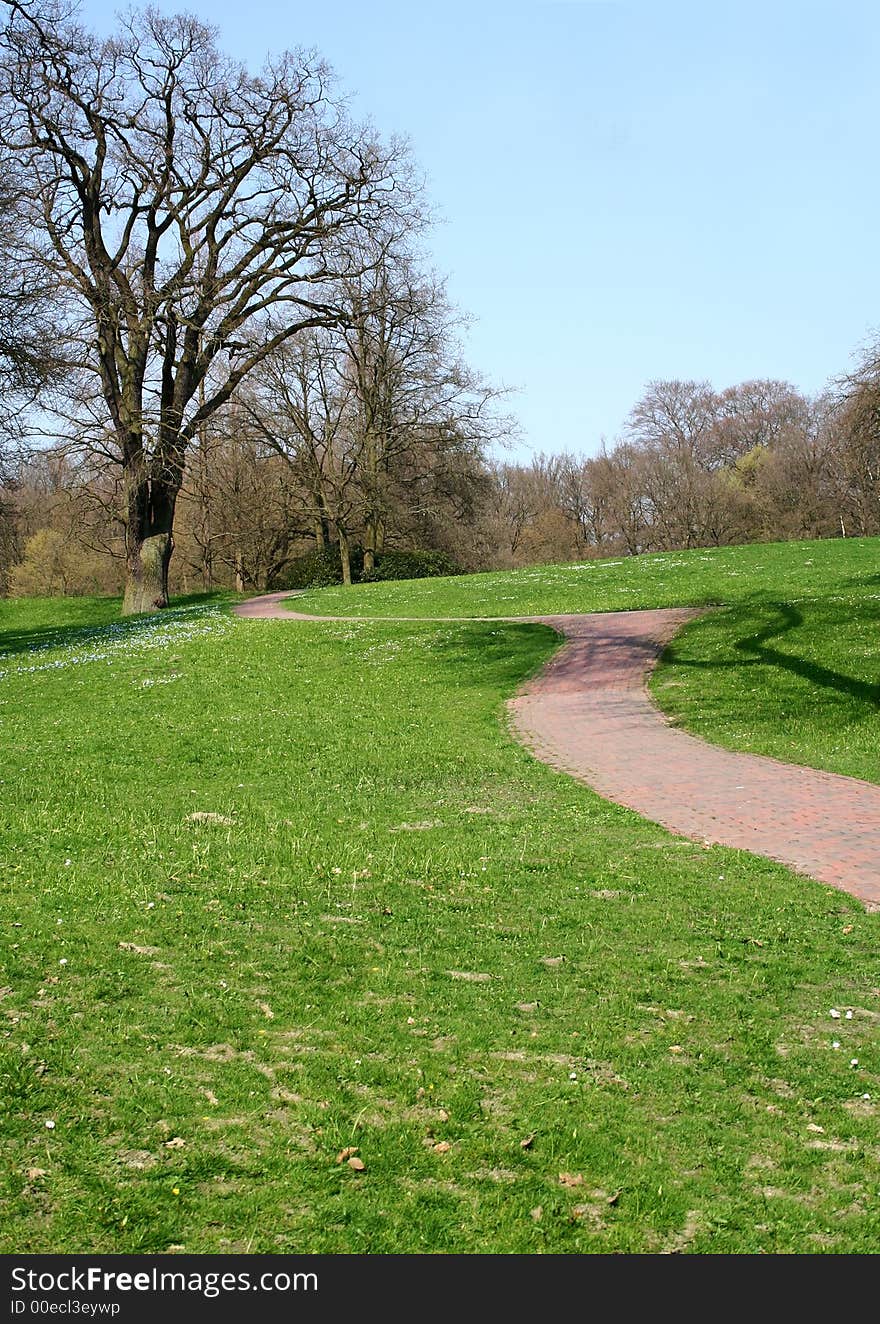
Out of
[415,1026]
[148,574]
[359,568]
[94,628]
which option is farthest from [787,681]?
[359,568]

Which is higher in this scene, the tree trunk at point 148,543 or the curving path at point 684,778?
the tree trunk at point 148,543

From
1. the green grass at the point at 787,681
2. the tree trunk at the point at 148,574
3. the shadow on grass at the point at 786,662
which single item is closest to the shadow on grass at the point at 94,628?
the tree trunk at the point at 148,574

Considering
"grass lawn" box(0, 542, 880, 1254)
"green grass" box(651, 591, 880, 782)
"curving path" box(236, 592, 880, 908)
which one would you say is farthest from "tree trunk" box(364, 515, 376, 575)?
"grass lawn" box(0, 542, 880, 1254)

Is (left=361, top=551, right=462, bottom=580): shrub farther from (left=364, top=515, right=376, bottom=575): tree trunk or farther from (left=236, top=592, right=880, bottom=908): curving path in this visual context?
(left=236, top=592, right=880, bottom=908): curving path

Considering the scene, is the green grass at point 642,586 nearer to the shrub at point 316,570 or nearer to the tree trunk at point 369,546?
the tree trunk at point 369,546

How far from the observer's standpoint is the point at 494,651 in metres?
21.4

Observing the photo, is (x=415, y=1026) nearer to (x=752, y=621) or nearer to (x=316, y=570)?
(x=752, y=621)

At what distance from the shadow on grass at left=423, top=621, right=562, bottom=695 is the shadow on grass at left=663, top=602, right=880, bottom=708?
2761 mm

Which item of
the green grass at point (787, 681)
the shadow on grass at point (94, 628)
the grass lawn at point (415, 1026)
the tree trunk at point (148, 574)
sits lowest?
the grass lawn at point (415, 1026)

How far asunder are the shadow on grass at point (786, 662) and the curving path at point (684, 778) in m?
1.11

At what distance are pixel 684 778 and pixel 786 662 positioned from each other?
6921 millimetres

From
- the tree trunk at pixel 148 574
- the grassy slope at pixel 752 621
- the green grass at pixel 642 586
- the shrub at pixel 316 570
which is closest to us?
the grassy slope at pixel 752 621

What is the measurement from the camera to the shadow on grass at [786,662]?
1602 centimetres

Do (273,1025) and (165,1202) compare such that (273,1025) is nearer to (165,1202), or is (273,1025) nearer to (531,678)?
(165,1202)
